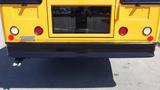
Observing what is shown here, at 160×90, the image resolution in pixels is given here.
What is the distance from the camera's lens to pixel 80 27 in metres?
4.18

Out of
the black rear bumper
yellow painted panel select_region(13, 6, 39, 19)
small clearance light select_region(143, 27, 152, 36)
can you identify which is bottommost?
the black rear bumper

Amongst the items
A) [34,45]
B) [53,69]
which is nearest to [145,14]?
[34,45]

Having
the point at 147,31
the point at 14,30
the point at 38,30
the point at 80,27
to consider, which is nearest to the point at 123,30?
the point at 147,31

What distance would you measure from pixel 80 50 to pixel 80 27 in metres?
0.36

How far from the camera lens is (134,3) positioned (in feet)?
13.0

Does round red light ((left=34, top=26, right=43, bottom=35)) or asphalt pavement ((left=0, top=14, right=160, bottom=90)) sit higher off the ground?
round red light ((left=34, top=26, right=43, bottom=35))

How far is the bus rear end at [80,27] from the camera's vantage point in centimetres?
399

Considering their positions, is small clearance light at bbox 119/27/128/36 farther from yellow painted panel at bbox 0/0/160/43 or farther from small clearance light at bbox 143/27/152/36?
small clearance light at bbox 143/27/152/36

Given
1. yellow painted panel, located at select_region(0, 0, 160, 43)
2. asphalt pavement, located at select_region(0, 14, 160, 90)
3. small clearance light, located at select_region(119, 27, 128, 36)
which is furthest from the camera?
asphalt pavement, located at select_region(0, 14, 160, 90)

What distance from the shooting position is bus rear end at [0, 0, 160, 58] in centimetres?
399

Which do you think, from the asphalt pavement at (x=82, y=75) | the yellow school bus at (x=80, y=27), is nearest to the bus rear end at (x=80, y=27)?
the yellow school bus at (x=80, y=27)

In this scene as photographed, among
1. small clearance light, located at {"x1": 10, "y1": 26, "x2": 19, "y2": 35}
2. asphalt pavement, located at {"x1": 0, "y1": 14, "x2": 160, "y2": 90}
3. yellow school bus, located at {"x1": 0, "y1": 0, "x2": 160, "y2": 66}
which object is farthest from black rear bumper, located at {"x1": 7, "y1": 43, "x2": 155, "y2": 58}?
asphalt pavement, located at {"x1": 0, "y1": 14, "x2": 160, "y2": 90}

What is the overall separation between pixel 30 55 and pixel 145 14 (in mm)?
1879

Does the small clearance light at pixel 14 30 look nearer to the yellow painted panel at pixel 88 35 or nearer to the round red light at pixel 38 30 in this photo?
the yellow painted panel at pixel 88 35
